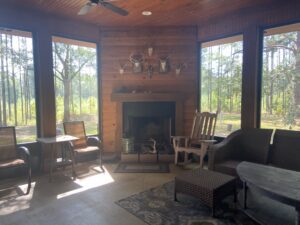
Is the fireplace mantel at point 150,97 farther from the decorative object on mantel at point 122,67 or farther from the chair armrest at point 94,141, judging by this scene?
the chair armrest at point 94,141

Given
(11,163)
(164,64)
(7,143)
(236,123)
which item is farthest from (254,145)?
(7,143)

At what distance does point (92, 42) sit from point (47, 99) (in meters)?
1.53

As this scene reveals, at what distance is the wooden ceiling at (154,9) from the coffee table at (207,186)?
2.60 m

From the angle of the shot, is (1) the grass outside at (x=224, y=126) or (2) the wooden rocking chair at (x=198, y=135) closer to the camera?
(1) the grass outside at (x=224, y=126)

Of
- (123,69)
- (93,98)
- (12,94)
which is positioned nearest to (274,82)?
(123,69)

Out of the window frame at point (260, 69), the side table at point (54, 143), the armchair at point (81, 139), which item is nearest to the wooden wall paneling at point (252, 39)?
the window frame at point (260, 69)

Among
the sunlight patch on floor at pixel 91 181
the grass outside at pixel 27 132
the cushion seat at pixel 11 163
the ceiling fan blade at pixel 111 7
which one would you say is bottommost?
the sunlight patch on floor at pixel 91 181

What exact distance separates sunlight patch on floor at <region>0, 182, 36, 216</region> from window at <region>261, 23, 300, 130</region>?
12.5ft

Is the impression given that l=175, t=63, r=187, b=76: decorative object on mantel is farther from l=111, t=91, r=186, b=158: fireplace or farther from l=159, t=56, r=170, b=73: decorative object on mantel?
l=111, t=91, r=186, b=158: fireplace

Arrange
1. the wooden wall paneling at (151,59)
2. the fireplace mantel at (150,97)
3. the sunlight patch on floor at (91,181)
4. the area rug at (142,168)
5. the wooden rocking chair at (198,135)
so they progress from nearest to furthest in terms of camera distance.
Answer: the sunlight patch on floor at (91,181), the area rug at (142,168), the wooden rocking chair at (198,135), the fireplace mantel at (150,97), the wooden wall paneling at (151,59)

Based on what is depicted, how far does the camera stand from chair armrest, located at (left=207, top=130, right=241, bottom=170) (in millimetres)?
3429

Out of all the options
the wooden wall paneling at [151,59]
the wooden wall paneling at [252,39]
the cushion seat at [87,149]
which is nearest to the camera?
the wooden wall paneling at [252,39]

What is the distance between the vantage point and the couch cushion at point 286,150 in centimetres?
317

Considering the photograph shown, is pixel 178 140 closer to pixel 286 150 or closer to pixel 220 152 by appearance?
pixel 220 152
